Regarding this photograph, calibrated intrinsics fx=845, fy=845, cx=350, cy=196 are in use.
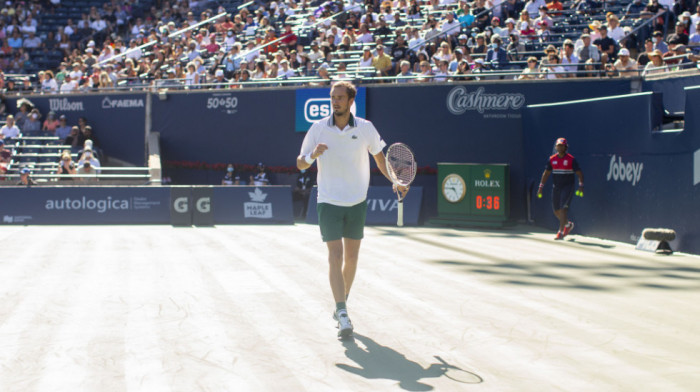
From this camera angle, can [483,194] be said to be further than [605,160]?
Yes

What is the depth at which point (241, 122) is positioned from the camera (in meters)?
26.5

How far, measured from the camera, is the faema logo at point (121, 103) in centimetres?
2816

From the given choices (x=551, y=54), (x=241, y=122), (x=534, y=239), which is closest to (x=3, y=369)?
(x=534, y=239)

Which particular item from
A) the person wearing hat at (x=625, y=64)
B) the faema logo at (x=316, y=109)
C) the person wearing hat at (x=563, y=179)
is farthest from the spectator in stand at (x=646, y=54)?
the faema logo at (x=316, y=109)

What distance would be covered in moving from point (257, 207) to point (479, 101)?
6.64m

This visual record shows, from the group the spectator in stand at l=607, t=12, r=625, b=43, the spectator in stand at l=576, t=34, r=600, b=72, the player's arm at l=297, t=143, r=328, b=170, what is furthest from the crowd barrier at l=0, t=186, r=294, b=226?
the player's arm at l=297, t=143, r=328, b=170

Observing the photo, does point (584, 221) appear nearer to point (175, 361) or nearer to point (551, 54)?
point (551, 54)

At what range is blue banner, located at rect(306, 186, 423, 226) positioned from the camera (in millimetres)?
22234

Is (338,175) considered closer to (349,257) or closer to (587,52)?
(349,257)

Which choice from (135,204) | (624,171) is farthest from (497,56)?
(135,204)

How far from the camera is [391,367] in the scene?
260 inches

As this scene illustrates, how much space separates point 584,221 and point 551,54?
4990 millimetres

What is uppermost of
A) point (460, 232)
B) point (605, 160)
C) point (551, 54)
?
point (551, 54)

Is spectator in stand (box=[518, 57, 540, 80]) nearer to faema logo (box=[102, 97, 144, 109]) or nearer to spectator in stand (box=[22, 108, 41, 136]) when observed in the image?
faema logo (box=[102, 97, 144, 109])
